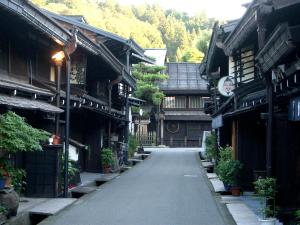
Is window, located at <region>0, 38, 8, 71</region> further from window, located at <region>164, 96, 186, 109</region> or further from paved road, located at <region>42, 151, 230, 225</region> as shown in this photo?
window, located at <region>164, 96, 186, 109</region>

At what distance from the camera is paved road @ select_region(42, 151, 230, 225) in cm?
1259

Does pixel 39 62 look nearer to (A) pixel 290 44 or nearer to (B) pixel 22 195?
(B) pixel 22 195

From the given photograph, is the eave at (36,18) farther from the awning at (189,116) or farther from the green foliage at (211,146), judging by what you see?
the awning at (189,116)

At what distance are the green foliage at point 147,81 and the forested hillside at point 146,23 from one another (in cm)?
2477

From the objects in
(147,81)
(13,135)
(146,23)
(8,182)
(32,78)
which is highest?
(146,23)

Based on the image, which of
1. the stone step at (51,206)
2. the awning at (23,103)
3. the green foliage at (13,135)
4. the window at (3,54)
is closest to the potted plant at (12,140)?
the green foliage at (13,135)

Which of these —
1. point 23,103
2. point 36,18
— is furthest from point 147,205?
point 36,18

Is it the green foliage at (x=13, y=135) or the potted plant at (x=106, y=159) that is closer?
the green foliage at (x=13, y=135)

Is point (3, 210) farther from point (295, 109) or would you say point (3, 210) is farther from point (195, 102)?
point (195, 102)

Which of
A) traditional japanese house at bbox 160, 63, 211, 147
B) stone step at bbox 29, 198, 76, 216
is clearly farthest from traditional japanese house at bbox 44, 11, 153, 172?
traditional japanese house at bbox 160, 63, 211, 147

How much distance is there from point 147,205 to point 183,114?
150 ft

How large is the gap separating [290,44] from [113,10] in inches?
4043

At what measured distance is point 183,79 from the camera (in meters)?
62.1

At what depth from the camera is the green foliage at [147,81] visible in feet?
169
